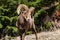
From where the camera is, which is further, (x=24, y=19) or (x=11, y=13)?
(x=11, y=13)

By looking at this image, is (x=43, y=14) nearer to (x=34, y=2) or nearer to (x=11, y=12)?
(x=34, y=2)

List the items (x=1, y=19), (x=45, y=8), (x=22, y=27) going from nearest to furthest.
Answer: (x=22, y=27) → (x=1, y=19) → (x=45, y=8)

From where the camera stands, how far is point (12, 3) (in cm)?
1303

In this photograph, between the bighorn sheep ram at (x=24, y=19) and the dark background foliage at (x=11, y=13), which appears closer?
the bighorn sheep ram at (x=24, y=19)

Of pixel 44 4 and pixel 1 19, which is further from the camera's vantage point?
pixel 44 4

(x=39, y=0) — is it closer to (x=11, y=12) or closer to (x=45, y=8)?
(x=45, y=8)

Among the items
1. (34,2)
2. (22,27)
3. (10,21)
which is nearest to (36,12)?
(34,2)

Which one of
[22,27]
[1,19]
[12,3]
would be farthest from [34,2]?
[22,27]

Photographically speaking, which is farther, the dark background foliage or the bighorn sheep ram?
the dark background foliage

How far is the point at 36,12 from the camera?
518 inches

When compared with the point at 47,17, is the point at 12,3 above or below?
above

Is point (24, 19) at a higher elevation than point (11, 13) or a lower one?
Answer: higher

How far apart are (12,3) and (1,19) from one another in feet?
3.57

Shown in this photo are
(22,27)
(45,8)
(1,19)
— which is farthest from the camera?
(45,8)
